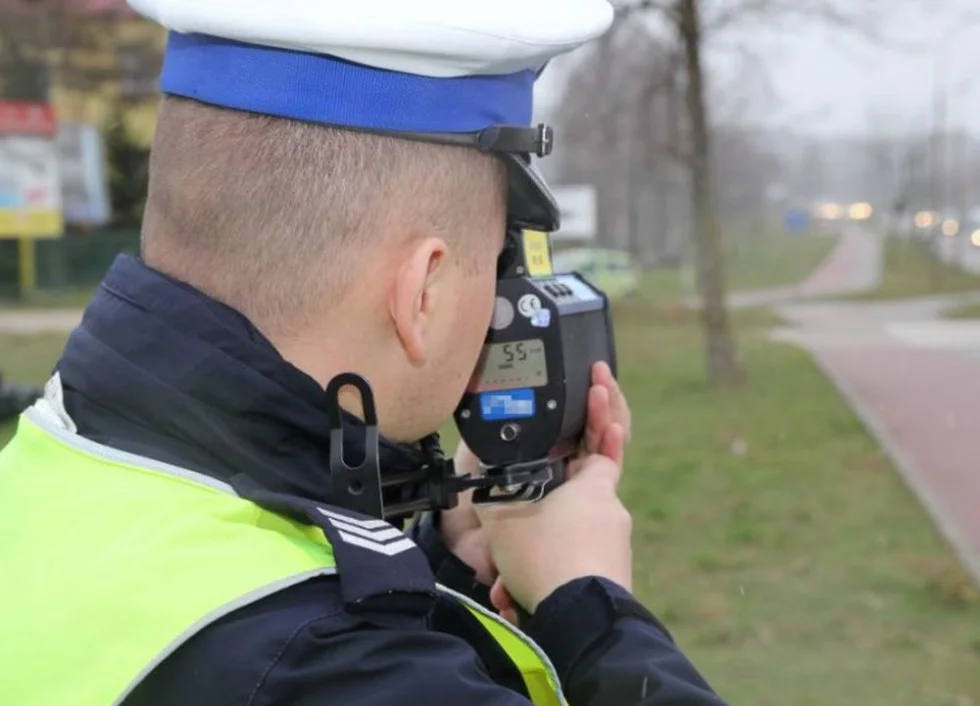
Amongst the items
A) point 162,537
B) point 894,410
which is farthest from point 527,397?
point 894,410

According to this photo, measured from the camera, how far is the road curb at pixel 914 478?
6793 millimetres

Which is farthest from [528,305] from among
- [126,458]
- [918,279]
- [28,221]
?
[918,279]

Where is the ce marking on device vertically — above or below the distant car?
above

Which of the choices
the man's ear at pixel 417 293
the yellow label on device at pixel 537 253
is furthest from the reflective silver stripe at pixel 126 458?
the yellow label on device at pixel 537 253

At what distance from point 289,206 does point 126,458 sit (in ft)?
0.90

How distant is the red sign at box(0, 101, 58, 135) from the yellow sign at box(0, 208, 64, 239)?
5.05ft

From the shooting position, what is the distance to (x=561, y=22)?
1338 millimetres

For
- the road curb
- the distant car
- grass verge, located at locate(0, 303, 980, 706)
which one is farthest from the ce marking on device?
the distant car

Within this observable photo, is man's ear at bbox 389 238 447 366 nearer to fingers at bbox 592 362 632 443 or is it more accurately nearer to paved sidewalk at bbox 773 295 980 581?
fingers at bbox 592 362 632 443

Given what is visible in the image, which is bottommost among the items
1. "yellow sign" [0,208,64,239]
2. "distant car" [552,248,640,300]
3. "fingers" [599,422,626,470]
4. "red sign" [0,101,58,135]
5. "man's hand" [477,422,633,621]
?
"distant car" [552,248,640,300]

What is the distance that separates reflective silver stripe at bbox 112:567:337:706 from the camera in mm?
1030

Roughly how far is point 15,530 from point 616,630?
58 cm

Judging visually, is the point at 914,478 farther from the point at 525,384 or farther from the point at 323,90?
the point at 323,90

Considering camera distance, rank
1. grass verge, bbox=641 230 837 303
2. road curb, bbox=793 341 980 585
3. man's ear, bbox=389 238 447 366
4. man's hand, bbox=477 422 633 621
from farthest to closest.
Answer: grass verge, bbox=641 230 837 303 < road curb, bbox=793 341 980 585 < man's hand, bbox=477 422 633 621 < man's ear, bbox=389 238 447 366
